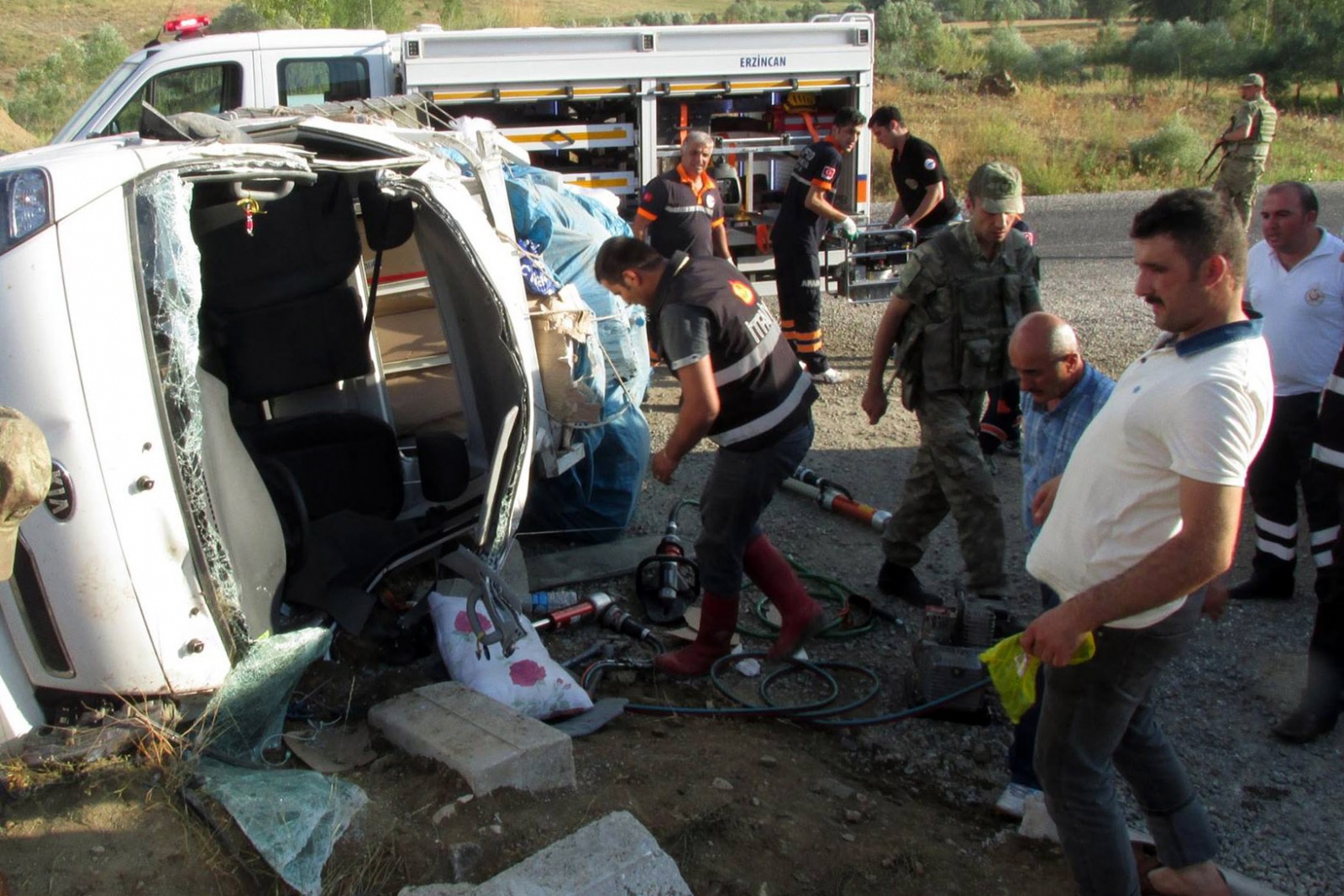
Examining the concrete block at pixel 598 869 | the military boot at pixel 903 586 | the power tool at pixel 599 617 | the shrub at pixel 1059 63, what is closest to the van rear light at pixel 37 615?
the concrete block at pixel 598 869

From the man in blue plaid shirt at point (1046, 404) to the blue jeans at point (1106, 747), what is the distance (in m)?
0.46

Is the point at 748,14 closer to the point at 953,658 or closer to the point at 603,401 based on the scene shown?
the point at 603,401

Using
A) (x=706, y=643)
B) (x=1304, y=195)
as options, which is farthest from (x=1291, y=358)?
(x=706, y=643)

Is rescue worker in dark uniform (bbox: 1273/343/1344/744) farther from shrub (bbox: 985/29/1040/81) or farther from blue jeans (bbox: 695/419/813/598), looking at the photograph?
shrub (bbox: 985/29/1040/81)

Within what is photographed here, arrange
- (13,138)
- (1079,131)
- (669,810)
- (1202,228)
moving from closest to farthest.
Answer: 1. (1202,228)
2. (669,810)
3. (13,138)
4. (1079,131)

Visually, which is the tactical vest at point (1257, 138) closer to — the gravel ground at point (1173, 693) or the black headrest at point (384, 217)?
the gravel ground at point (1173, 693)

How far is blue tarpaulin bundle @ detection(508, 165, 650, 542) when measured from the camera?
5566 millimetres

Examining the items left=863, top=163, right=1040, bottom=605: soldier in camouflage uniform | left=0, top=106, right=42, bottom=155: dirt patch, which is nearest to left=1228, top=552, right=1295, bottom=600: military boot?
left=863, top=163, right=1040, bottom=605: soldier in camouflage uniform

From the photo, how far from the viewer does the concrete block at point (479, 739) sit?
3.24 meters

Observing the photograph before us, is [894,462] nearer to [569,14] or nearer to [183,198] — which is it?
[183,198]

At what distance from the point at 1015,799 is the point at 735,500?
4.67 feet

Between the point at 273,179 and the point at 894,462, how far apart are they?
158 inches

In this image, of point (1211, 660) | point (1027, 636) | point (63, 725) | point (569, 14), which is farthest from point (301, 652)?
point (569, 14)

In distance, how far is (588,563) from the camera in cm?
543
